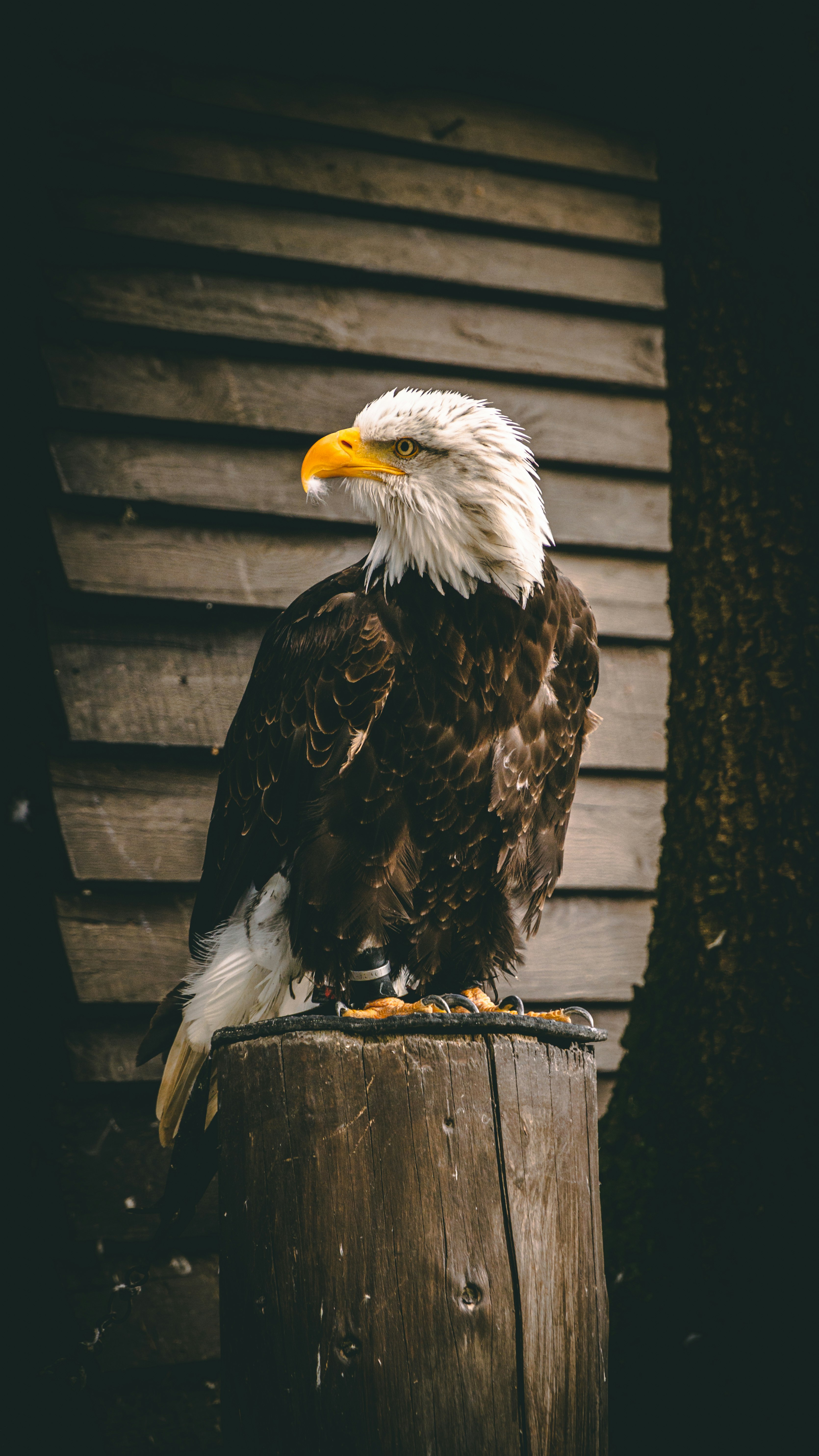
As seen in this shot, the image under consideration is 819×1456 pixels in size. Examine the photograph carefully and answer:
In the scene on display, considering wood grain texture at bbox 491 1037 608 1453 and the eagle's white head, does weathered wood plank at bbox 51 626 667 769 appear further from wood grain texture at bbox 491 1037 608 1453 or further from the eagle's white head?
wood grain texture at bbox 491 1037 608 1453

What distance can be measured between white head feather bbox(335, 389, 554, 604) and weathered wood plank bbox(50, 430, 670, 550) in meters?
0.39

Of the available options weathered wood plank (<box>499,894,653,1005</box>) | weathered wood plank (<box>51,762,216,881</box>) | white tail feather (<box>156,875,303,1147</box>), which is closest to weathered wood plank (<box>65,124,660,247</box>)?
weathered wood plank (<box>51,762,216,881</box>)

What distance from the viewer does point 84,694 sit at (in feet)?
8.54

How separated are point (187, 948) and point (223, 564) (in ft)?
3.59

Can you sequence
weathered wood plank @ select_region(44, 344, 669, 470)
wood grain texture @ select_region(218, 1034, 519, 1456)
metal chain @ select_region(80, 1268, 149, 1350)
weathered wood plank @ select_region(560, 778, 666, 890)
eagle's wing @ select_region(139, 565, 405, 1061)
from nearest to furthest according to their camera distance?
wood grain texture @ select_region(218, 1034, 519, 1456) < metal chain @ select_region(80, 1268, 149, 1350) < eagle's wing @ select_region(139, 565, 405, 1061) < weathered wood plank @ select_region(44, 344, 669, 470) < weathered wood plank @ select_region(560, 778, 666, 890)

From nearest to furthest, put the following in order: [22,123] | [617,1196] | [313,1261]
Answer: [313,1261] → [617,1196] → [22,123]

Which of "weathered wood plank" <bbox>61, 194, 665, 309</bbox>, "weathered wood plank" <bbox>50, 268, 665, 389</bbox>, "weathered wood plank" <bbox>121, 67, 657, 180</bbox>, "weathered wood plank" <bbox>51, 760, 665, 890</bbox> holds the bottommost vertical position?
"weathered wood plank" <bbox>51, 760, 665, 890</bbox>

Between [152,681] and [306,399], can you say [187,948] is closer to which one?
[152,681]

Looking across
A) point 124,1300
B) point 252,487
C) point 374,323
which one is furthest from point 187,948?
point 374,323

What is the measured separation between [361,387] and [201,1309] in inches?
106

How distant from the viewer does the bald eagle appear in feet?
6.84

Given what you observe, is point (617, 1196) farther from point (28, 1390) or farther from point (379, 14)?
point (379, 14)

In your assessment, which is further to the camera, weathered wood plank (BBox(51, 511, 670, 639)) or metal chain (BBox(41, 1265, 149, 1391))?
weathered wood plank (BBox(51, 511, 670, 639))

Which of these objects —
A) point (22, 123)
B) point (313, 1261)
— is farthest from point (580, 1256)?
point (22, 123)
